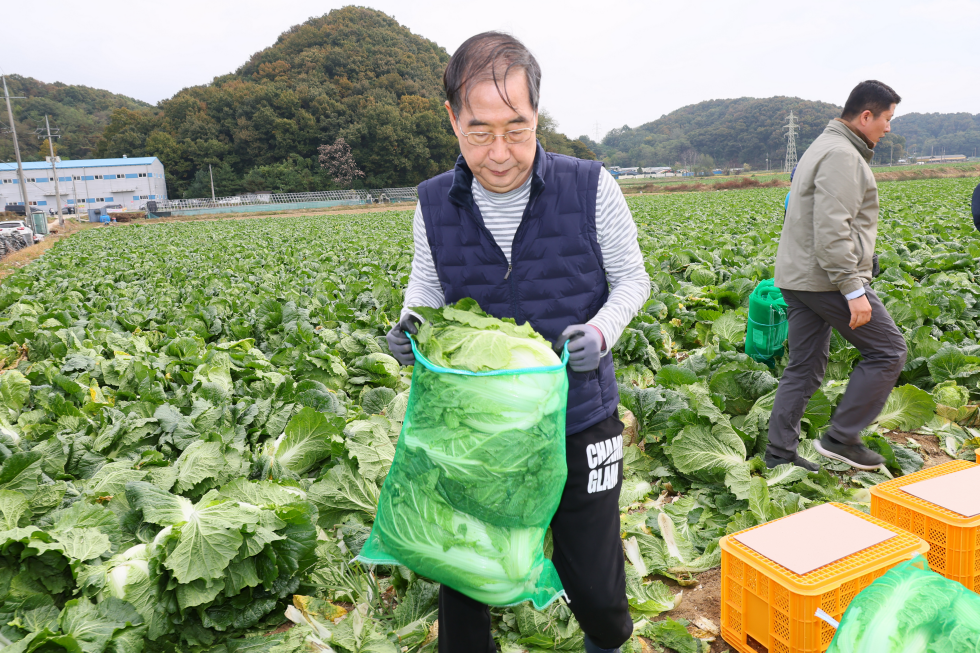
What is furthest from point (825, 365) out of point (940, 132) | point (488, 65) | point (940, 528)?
point (940, 132)

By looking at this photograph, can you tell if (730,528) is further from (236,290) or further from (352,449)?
(236,290)

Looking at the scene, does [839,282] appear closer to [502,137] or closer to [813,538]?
[813,538]

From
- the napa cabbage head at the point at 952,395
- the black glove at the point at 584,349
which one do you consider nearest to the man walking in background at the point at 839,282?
the napa cabbage head at the point at 952,395

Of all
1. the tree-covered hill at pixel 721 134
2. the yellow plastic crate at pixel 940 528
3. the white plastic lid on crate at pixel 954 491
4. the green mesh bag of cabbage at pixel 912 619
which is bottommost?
the yellow plastic crate at pixel 940 528

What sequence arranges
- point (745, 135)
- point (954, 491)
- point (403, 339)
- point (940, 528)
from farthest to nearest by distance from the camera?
point (745, 135)
point (954, 491)
point (940, 528)
point (403, 339)

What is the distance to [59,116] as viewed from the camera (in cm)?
8675

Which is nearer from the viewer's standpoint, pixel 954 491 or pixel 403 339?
pixel 403 339

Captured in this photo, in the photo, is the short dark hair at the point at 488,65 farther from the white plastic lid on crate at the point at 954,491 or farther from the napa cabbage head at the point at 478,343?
the white plastic lid on crate at the point at 954,491

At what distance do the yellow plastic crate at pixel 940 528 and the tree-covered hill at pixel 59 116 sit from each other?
98697 mm

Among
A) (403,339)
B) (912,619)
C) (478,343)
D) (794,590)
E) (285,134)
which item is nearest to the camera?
(912,619)

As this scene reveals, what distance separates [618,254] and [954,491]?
166 centimetres

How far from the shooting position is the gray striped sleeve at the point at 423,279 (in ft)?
6.64

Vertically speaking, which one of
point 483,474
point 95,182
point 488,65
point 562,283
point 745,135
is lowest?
point 483,474

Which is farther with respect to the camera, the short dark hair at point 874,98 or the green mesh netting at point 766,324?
the green mesh netting at point 766,324
